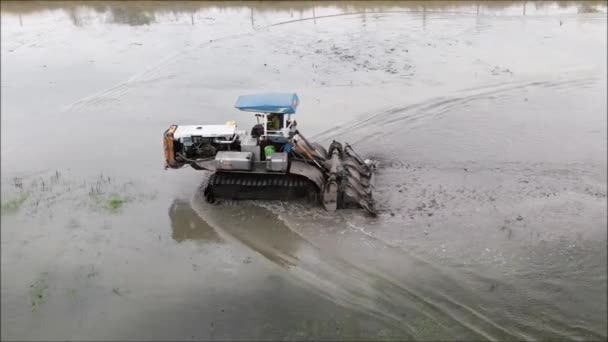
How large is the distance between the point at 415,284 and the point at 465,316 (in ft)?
3.36

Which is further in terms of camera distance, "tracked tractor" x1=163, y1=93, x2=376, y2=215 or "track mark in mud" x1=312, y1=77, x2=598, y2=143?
"track mark in mud" x1=312, y1=77, x2=598, y2=143

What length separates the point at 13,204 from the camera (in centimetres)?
1052

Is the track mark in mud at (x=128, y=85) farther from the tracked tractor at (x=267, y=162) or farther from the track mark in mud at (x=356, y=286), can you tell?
the track mark in mud at (x=356, y=286)

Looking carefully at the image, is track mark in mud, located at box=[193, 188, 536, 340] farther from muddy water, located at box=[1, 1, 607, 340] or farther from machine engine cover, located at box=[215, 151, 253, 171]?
machine engine cover, located at box=[215, 151, 253, 171]

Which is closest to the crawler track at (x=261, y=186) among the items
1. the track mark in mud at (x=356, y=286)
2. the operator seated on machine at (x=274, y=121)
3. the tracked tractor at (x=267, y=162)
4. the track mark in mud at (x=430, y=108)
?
the tracked tractor at (x=267, y=162)

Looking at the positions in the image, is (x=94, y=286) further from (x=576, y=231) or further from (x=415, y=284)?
(x=576, y=231)

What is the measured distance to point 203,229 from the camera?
35.3 ft

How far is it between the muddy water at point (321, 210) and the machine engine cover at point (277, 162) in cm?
88

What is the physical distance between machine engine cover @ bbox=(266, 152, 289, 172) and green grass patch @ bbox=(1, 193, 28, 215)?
4806 mm

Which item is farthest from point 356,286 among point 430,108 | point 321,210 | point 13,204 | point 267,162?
point 430,108

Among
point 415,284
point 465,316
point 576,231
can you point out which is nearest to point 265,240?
point 415,284

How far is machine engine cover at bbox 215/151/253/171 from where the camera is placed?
10.9 metres

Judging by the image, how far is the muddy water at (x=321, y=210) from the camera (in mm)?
8250

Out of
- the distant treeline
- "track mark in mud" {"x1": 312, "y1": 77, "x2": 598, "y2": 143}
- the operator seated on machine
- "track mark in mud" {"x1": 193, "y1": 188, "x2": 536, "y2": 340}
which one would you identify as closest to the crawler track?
"track mark in mud" {"x1": 193, "y1": 188, "x2": 536, "y2": 340}
